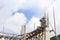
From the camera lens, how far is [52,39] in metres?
25.0

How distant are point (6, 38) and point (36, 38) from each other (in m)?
4.15

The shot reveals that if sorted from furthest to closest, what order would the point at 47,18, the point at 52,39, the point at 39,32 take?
1. the point at 52,39
2. the point at 39,32
3. the point at 47,18

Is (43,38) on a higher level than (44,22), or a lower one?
lower

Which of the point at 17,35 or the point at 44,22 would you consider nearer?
the point at 44,22

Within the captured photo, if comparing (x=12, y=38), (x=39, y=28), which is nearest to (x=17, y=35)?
(x=12, y=38)

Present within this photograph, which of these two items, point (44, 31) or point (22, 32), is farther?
point (22, 32)

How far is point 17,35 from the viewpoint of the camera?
26375 mm

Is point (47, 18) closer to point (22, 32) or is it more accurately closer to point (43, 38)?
point (43, 38)

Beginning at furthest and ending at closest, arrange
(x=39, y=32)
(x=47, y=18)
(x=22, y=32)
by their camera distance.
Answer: (x=22, y=32), (x=39, y=32), (x=47, y=18)

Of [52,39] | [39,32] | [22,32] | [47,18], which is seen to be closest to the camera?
[47,18]

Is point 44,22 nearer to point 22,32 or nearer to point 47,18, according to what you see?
point 47,18

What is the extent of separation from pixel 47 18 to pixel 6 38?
→ 707 centimetres

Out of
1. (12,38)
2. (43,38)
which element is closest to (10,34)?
(12,38)

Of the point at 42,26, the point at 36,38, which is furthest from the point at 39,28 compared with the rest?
the point at 36,38
